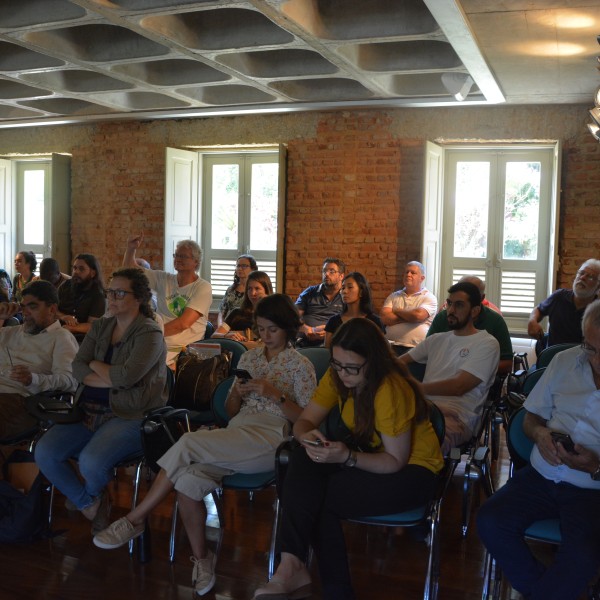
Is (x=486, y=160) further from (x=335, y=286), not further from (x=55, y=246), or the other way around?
(x=55, y=246)

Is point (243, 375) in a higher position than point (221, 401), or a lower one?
higher

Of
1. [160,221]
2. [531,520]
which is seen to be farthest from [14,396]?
[160,221]

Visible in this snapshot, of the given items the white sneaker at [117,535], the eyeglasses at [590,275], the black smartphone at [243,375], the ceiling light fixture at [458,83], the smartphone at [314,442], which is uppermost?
the ceiling light fixture at [458,83]

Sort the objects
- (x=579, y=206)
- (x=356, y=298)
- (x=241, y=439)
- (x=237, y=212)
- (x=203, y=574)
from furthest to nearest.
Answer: (x=237, y=212) < (x=579, y=206) < (x=356, y=298) < (x=241, y=439) < (x=203, y=574)

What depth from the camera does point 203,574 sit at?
3252 mm

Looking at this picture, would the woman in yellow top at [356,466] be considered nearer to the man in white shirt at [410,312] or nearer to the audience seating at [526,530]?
the audience seating at [526,530]

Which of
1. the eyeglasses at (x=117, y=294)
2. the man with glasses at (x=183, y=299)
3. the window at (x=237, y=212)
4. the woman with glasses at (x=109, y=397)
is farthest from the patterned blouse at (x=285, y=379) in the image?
the window at (x=237, y=212)

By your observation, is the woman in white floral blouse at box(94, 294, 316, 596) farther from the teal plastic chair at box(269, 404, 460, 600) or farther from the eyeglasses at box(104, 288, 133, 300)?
the eyeglasses at box(104, 288, 133, 300)

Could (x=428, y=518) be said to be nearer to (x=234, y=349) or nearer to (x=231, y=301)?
(x=234, y=349)

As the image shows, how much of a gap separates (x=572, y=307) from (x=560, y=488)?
334 centimetres

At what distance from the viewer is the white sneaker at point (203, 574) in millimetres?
3227

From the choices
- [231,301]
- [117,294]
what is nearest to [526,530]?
[117,294]

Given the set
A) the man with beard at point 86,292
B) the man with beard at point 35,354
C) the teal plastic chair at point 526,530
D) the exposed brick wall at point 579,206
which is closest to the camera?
the teal plastic chair at point 526,530

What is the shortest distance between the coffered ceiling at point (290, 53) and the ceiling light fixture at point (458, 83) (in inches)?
0.4
